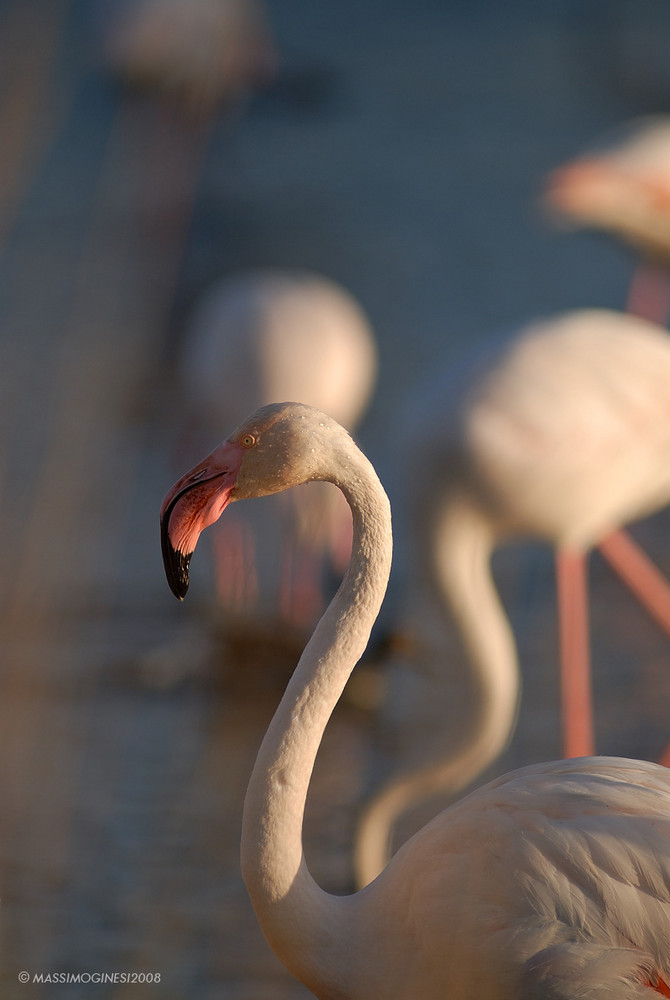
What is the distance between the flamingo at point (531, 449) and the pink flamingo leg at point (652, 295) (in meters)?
1.76

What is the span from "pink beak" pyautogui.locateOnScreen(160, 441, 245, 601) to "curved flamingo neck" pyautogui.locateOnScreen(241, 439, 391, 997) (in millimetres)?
165

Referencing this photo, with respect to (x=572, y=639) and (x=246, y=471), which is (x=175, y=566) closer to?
(x=246, y=471)

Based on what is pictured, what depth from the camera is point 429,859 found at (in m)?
2.01

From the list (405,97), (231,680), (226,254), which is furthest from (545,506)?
(405,97)

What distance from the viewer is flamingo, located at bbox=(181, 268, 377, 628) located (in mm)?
5297

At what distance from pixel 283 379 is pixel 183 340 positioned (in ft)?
4.72

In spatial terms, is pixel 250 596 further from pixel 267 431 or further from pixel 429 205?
pixel 429 205

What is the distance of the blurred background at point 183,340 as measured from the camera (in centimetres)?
183

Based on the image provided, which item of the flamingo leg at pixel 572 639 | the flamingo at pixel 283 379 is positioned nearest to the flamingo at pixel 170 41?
the flamingo at pixel 283 379

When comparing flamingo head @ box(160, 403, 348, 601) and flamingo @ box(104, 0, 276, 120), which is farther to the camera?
flamingo @ box(104, 0, 276, 120)

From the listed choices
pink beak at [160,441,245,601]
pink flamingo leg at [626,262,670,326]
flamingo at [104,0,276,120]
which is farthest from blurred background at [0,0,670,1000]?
pink flamingo leg at [626,262,670,326]

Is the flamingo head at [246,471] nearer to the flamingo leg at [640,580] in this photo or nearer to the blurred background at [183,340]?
the blurred background at [183,340]

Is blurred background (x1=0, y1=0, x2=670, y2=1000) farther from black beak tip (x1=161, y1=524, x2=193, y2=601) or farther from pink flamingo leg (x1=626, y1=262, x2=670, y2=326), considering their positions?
pink flamingo leg (x1=626, y1=262, x2=670, y2=326)

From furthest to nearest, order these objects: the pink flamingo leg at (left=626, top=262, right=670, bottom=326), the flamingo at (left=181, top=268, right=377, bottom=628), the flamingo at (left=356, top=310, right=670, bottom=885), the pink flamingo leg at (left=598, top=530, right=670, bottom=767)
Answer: the pink flamingo leg at (left=626, top=262, right=670, bottom=326) → the flamingo at (left=181, top=268, right=377, bottom=628) → the pink flamingo leg at (left=598, top=530, right=670, bottom=767) → the flamingo at (left=356, top=310, right=670, bottom=885)
